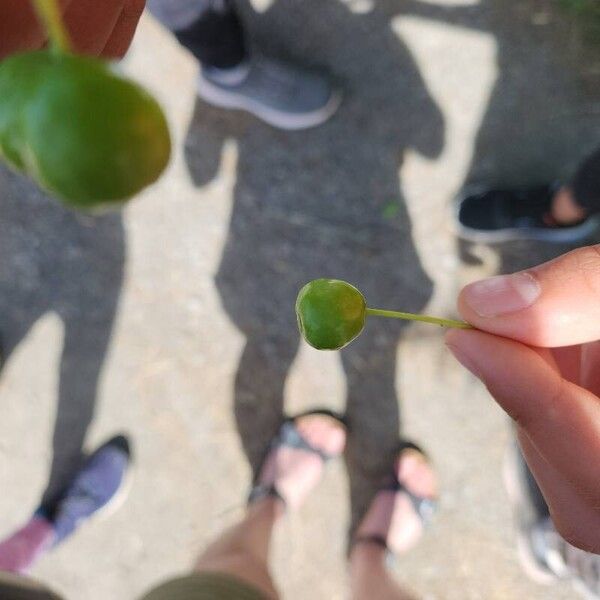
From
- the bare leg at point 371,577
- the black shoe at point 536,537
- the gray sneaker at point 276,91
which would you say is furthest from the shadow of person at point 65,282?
the black shoe at point 536,537

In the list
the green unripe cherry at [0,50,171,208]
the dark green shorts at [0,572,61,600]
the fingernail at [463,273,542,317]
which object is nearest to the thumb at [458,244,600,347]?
the fingernail at [463,273,542,317]

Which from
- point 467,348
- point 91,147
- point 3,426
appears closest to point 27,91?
point 91,147

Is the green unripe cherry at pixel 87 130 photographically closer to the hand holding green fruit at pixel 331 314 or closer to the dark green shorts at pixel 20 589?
the hand holding green fruit at pixel 331 314

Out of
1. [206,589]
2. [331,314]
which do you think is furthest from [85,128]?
[206,589]

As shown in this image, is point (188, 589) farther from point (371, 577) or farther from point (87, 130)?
point (87, 130)

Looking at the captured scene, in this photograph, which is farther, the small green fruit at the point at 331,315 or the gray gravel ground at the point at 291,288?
the gray gravel ground at the point at 291,288

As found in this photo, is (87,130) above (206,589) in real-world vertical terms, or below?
above

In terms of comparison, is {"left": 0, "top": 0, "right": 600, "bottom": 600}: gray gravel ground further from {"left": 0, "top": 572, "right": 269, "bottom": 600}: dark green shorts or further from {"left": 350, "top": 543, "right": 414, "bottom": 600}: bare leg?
{"left": 0, "top": 572, "right": 269, "bottom": 600}: dark green shorts
